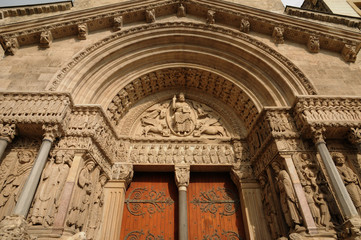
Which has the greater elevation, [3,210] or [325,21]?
[325,21]

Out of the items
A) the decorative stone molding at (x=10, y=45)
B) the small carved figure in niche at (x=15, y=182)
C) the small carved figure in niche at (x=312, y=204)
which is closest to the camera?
the small carved figure in niche at (x=312, y=204)

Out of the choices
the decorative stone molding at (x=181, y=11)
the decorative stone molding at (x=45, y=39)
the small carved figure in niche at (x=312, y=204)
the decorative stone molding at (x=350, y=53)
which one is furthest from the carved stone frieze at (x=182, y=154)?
the decorative stone molding at (x=181, y=11)

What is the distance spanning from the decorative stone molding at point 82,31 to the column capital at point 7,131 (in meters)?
3.07

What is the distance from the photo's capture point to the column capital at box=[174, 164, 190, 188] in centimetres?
579

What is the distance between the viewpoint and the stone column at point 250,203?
5.10 metres

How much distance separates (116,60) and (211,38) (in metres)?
2.96

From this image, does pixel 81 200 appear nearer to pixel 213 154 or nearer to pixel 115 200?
pixel 115 200

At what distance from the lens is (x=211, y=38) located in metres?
6.93

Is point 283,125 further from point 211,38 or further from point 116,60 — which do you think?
point 116,60

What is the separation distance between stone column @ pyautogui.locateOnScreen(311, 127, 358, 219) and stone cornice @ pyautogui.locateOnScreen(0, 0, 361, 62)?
2968 mm

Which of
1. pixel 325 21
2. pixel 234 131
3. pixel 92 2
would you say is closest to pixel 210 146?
pixel 234 131

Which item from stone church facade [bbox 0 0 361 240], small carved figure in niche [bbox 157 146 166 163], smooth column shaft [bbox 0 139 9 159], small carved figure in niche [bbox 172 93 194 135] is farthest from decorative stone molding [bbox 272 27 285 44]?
smooth column shaft [bbox 0 139 9 159]

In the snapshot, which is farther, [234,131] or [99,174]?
[234,131]

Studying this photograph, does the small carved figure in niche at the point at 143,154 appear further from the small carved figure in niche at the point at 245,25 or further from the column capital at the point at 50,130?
the small carved figure in niche at the point at 245,25
